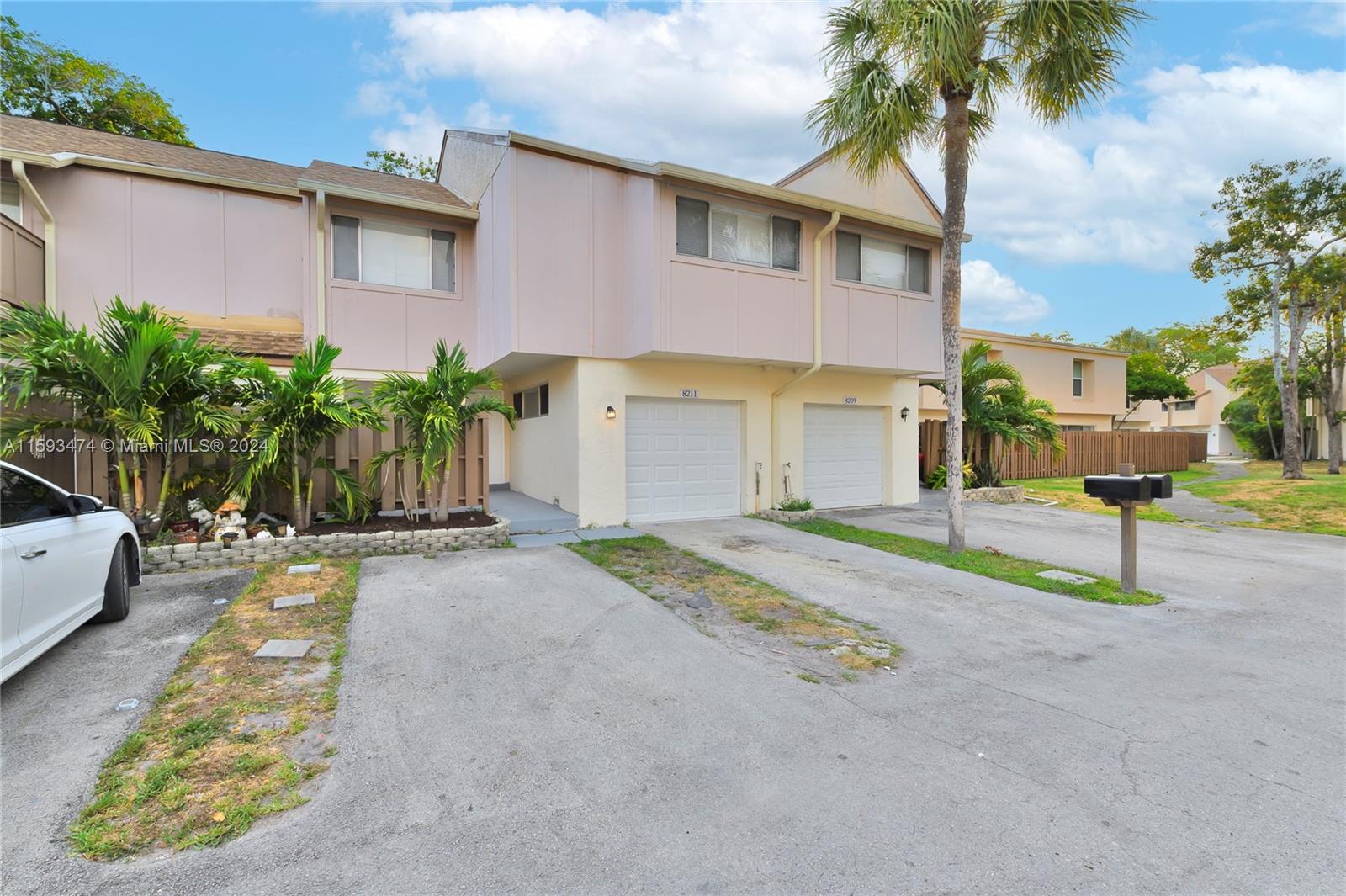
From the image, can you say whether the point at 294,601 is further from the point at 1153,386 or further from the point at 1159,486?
the point at 1153,386

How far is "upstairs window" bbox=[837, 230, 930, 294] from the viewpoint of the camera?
1159 centimetres

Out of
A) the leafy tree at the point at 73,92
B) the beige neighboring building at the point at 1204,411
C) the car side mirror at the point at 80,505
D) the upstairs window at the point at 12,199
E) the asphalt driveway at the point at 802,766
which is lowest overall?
the asphalt driveway at the point at 802,766

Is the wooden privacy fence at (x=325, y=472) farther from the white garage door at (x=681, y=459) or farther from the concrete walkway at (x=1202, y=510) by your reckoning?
the concrete walkway at (x=1202, y=510)

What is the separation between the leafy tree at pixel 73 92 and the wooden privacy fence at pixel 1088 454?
72.2 feet

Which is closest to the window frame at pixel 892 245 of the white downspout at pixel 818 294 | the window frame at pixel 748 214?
the white downspout at pixel 818 294

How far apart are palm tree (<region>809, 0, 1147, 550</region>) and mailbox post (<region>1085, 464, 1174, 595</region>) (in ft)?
6.13

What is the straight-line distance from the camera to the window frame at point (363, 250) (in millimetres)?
10625

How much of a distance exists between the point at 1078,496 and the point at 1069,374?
41.8 feet

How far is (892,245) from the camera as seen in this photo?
12.2 meters

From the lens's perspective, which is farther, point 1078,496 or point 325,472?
point 1078,496

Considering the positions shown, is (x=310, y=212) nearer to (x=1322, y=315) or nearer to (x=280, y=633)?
(x=280, y=633)

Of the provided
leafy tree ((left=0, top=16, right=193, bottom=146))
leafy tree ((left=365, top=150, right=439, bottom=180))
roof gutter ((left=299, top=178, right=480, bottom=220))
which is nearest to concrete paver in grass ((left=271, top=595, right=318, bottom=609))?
roof gutter ((left=299, top=178, right=480, bottom=220))

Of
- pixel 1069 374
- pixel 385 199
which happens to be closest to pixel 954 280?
pixel 385 199

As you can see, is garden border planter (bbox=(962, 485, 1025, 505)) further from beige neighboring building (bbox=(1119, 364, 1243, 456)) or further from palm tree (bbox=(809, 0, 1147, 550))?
beige neighboring building (bbox=(1119, 364, 1243, 456))
